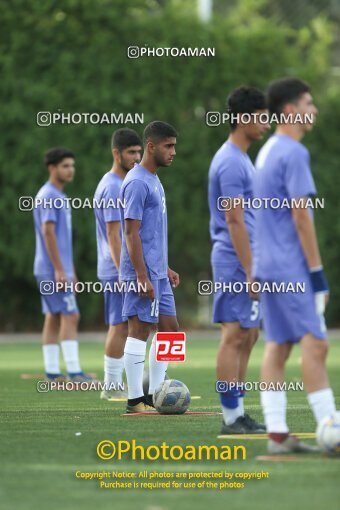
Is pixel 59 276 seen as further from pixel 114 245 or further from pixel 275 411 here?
pixel 275 411

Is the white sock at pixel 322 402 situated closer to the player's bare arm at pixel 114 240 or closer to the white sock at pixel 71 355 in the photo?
the player's bare arm at pixel 114 240

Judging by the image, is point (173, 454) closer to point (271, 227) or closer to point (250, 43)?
point (271, 227)

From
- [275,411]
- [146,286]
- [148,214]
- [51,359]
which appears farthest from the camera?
[51,359]

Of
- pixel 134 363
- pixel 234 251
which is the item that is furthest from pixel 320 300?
pixel 134 363

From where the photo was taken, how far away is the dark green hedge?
2434 centimetres

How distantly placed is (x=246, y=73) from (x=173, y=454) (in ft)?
60.0

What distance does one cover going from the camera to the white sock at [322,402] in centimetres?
773

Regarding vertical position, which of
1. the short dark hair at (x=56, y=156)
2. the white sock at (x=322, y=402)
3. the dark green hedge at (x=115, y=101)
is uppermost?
the dark green hedge at (x=115, y=101)

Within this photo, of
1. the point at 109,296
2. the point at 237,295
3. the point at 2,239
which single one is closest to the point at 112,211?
the point at 109,296

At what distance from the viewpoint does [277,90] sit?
26.1 feet

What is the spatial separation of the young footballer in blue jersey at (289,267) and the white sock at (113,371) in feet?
14.2

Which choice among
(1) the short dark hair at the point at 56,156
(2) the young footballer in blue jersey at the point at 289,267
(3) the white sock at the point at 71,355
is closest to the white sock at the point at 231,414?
(2) the young footballer in blue jersey at the point at 289,267

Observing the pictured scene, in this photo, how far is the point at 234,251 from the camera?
920 centimetres

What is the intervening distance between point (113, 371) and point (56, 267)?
7.49 ft
